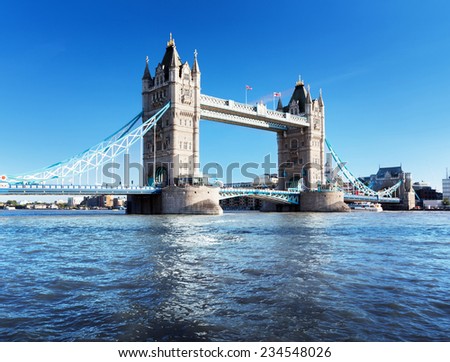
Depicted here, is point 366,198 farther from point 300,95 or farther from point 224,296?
point 224,296

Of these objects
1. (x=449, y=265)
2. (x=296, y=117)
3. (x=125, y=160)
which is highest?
(x=296, y=117)

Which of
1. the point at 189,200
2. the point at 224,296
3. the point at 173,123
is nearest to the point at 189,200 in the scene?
the point at 189,200

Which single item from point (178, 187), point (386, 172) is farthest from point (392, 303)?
point (386, 172)

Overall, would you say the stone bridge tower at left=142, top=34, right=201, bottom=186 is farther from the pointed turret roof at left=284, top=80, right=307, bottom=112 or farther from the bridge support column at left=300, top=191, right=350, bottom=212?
the pointed turret roof at left=284, top=80, right=307, bottom=112

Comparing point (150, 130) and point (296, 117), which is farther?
point (296, 117)

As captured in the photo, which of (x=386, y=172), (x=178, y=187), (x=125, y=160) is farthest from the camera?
(x=386, y=172)

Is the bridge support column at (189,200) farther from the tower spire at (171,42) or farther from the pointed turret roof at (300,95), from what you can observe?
the pointed turret roof at (300,95)

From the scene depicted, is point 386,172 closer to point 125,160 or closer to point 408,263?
point 125,160
